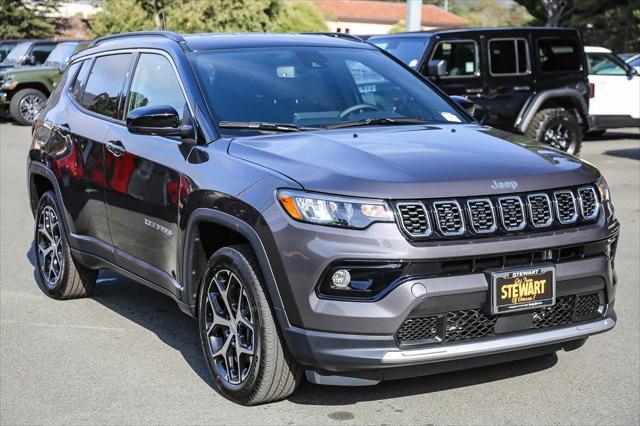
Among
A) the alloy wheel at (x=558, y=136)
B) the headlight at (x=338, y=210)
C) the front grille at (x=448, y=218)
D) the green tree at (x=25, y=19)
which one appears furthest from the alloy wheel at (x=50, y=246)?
the green tree at (x=25, y=19)

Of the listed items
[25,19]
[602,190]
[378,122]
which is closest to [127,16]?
[25,19]

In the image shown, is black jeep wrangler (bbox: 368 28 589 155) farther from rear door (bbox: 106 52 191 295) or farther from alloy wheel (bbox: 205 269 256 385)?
alloy wheel (bbox: 205 269 256 385)

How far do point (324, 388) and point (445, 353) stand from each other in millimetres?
969

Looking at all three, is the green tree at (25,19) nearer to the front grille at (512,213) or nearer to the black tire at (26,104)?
the black tire at (26,104)

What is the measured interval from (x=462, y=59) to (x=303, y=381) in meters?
10.00

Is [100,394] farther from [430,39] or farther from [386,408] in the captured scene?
[430,39]

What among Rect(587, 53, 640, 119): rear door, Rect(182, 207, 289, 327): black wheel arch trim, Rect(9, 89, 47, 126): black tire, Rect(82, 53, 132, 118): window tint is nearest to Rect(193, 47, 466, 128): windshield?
Rect(182, 207, 289, 327): black wheel arch trim

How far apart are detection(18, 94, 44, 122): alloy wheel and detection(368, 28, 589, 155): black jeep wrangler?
11931 millimetres

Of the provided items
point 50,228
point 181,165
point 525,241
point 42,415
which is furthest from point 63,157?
→ point 525,241

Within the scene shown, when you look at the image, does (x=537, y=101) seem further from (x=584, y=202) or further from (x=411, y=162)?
(x=411, y=162)

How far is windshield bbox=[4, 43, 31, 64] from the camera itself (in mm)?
26453

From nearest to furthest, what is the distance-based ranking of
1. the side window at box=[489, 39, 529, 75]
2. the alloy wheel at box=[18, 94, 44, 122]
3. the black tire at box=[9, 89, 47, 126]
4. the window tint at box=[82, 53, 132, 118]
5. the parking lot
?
1. the parking lot
2. the window tint at box=[82, 53, 132, 118]
3. the side window at box=[489, 39, 529, 75]
4. the black tire at box=[9, 89, 47, 126]
5. the alloy wheel at box=[18, 94, 44, 122]

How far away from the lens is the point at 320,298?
14.5 ft

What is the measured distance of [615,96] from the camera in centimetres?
1798
